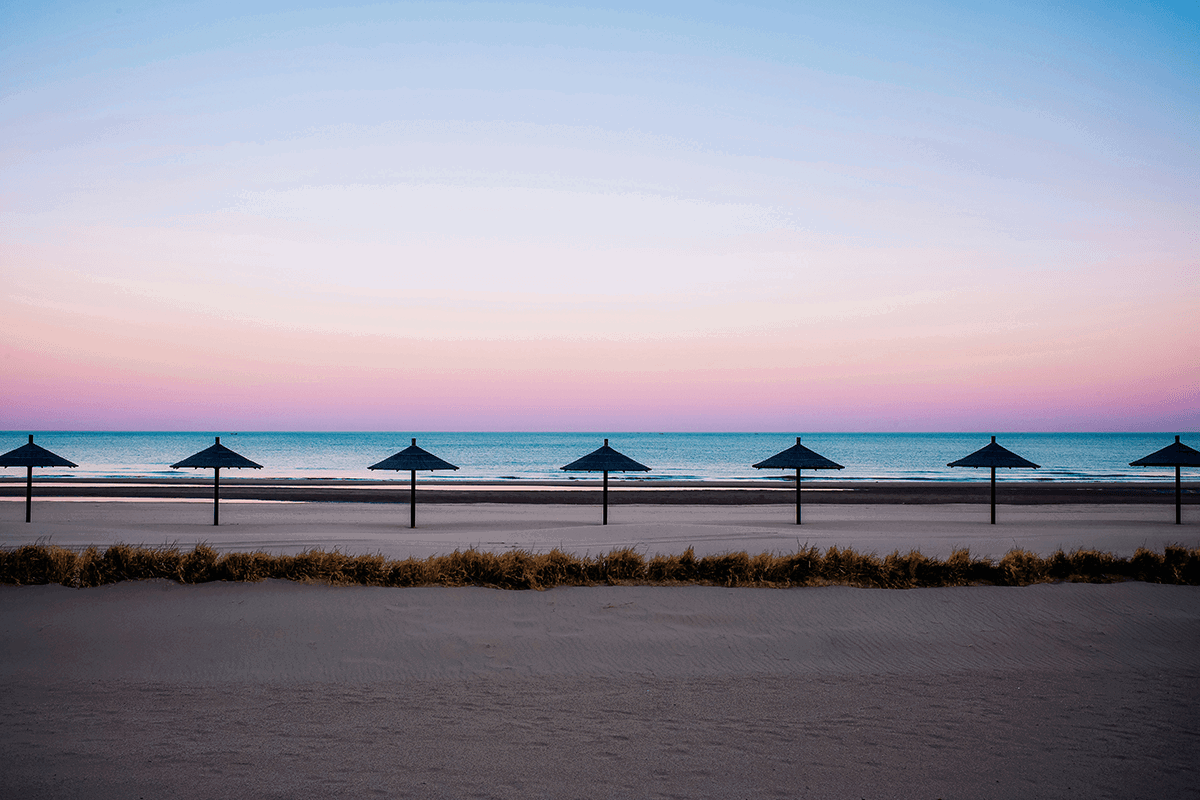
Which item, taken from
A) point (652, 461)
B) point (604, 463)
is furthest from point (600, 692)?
point (652, 461)

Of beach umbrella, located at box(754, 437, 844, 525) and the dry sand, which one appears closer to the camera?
the dry sand

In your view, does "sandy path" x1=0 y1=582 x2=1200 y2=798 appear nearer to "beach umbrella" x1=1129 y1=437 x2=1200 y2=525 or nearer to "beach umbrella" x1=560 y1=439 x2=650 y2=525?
"beach umbrella" x1=560 y1=439 x2=650 y2=525

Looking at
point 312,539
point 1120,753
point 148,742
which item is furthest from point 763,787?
point 312,539

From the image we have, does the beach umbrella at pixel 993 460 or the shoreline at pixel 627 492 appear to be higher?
the beach umbrella at pixel 993 460

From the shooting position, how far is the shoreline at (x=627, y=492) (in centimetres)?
2706

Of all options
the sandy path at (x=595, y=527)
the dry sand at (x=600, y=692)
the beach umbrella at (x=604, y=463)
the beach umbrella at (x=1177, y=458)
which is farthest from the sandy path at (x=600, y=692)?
the beach umbrella at (x=1177, y=458)

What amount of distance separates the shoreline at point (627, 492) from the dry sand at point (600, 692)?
1729cm

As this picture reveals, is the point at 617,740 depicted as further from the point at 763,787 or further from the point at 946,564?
the point at 946,564

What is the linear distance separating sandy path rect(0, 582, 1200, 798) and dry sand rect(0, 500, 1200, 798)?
27 millimetres

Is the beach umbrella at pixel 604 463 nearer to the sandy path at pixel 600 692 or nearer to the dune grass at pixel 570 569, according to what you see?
the dune grass at pixel 570 569

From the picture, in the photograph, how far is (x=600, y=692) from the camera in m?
6.42

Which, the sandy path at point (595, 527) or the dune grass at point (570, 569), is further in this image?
the sandy path at point (595, 527)

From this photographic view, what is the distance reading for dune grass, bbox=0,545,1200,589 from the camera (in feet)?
30.4

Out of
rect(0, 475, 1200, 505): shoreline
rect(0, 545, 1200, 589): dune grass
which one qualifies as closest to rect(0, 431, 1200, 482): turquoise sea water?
rect(0, 475, 1200, 505): shoreline
